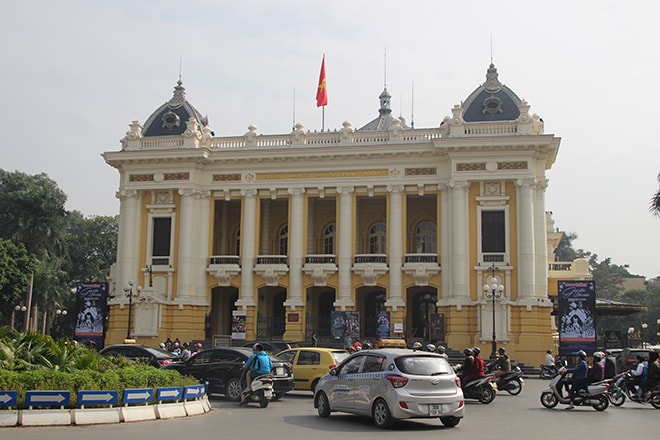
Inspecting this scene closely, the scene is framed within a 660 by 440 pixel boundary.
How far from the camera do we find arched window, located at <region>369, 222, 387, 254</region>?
1811 inches

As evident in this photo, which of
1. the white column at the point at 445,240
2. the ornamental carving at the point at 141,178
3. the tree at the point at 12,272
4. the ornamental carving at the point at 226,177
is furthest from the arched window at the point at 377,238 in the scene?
the tree at the point at 12,272

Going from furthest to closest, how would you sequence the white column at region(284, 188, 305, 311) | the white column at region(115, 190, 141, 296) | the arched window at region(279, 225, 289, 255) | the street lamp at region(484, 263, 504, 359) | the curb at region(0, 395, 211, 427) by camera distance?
1. the arched window at region(279, 225, 289, 255)
2. the white column at region(115, 190, 141, 296)
3. the white column at region(284, 188, 305, 311)
4. the street lamp at region(484, 263, 504, 359)
5. the curb at region(0, 395, 211, 427)

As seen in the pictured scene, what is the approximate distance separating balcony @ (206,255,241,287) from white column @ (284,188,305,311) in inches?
123

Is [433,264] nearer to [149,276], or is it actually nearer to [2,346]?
[149,276]

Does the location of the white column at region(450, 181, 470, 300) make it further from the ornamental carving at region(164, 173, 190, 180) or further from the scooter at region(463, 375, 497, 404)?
the scooter at region(463, 375, 497, 404)

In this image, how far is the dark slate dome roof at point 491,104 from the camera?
1638 inches

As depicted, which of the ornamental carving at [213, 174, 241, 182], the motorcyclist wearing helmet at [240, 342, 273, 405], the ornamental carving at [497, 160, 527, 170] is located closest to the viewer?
the motorcyclist wearing helmet at [240, 342, 273, 405]

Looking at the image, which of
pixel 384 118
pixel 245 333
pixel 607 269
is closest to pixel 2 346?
pixel 245 333

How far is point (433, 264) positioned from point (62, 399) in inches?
1122

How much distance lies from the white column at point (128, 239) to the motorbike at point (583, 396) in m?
28.8

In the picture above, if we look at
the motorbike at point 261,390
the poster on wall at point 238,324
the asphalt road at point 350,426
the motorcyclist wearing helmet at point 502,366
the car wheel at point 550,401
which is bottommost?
the asphalt road at point 350,426

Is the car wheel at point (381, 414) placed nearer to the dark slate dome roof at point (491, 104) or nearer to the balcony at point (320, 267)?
the balcony at point (320, 267)

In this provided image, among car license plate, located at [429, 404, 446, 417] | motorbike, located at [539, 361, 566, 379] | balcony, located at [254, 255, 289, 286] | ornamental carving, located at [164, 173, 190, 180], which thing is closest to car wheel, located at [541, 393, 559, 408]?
car license plate, located at [429, 404, 446, 417]

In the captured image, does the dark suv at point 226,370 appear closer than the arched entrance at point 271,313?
Yes
